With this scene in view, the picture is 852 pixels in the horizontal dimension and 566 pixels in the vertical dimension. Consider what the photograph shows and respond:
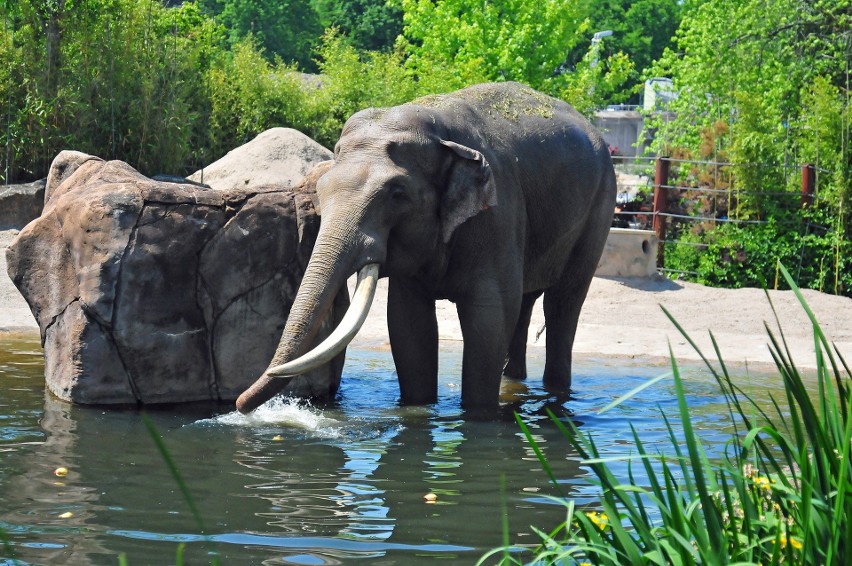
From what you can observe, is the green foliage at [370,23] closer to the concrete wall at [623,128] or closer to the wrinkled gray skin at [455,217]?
the concrete wall at [623,128]

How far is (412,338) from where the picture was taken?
26.4 feet

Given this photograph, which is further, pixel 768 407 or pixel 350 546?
pixel 768 407

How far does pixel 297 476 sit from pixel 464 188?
83.3 inches

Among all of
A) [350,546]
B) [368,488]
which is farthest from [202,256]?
[350,546]

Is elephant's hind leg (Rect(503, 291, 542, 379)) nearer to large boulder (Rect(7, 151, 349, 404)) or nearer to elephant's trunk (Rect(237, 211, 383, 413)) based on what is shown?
large boulder (Rect(7, 151, 349, 404))

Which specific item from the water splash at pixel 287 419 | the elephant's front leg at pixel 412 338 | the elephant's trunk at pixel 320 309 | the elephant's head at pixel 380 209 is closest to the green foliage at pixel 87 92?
the water splash at pixel 287 419

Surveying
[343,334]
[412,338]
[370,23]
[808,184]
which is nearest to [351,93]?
[808,184]

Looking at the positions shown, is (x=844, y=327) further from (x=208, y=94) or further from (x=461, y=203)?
(x=208, y=94)

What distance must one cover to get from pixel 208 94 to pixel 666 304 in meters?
8.21

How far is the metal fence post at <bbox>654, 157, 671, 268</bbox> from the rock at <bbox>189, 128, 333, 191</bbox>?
17.1ft

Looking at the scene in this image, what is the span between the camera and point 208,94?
1905cm

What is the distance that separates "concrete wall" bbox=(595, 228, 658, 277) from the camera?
15703 millimetres

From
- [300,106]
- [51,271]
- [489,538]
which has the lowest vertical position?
[489,538]

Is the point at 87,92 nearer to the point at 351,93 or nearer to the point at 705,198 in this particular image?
the point at 351,93
